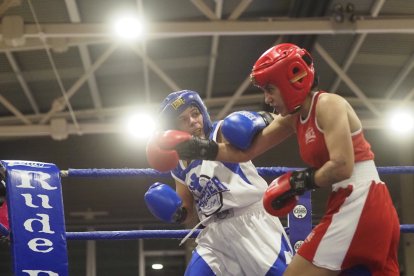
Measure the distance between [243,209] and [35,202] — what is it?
2.62 ft

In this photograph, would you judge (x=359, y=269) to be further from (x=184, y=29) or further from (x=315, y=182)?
(x=184, y=29)

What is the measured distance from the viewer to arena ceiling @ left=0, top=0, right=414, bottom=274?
5.67 metres

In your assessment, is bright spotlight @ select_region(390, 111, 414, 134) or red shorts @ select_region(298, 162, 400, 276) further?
bright spotlight @ select_region(390, 111, 414, 134)

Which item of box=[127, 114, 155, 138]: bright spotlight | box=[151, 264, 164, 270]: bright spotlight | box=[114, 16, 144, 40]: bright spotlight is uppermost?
box=[127, 114, 155, 138]: bright spotlight

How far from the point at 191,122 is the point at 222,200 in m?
0.34

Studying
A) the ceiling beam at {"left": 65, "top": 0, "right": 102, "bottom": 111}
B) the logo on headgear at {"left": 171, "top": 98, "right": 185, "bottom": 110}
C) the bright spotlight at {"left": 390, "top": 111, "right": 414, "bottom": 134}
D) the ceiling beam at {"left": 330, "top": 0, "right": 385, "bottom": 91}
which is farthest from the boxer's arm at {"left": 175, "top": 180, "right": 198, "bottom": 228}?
the bright spotlight at {"left": 390, "top": 111, "right": 414, "bottom": 134}

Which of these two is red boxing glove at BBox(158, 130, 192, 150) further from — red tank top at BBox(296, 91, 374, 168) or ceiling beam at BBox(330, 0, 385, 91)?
ceiling beam at BBox(330, 0, 385, 91)

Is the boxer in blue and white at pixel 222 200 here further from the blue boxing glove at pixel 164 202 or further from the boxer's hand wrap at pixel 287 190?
the boxer's hand wrap at pixel 287 190

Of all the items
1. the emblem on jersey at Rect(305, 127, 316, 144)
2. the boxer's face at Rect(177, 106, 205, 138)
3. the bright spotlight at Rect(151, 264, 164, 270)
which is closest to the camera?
the emblem on jersey at Rect(305, 127, 316, 144)

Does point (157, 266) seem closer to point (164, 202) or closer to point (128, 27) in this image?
point (128, 27)

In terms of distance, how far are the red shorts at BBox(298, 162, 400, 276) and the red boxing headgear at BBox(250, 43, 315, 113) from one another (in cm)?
29

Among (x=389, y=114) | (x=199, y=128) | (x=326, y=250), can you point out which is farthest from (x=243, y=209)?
(x=389, y=114)

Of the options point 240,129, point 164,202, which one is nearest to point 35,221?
point 164,202

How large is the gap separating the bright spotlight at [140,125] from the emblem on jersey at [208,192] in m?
5.05
